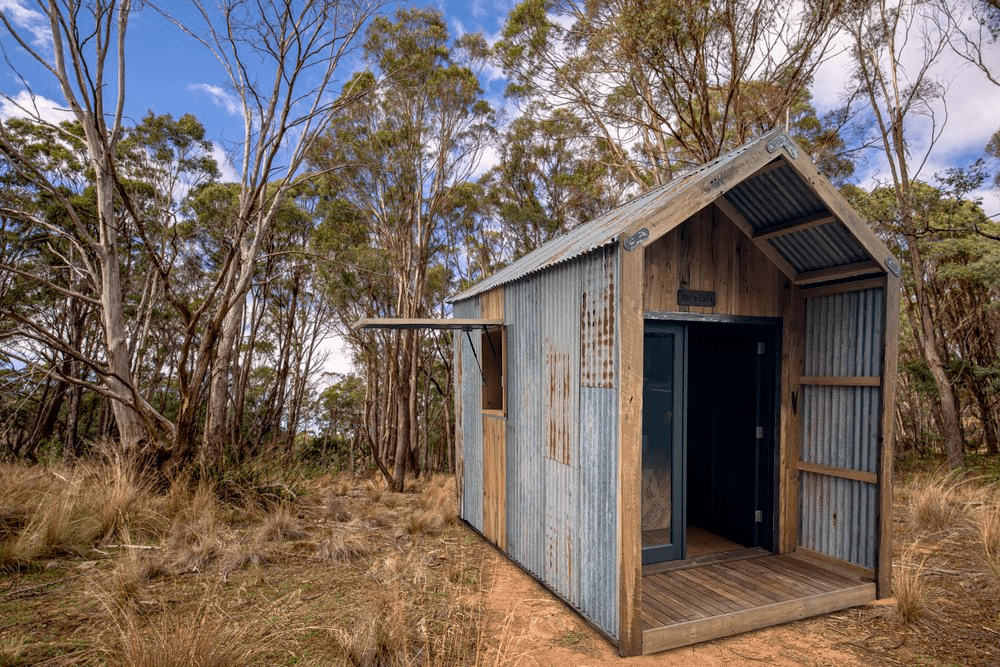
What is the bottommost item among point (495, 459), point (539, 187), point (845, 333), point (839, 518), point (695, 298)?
point (839, 518)

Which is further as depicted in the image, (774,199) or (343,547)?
(343,547)

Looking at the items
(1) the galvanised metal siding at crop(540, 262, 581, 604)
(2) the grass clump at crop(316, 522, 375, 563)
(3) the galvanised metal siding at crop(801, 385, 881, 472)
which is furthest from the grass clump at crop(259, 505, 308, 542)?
(3) the galvanised metal siding at crop(801, 385, 881, 472)

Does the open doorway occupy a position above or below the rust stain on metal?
below

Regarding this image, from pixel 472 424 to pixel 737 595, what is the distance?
3.40 metres

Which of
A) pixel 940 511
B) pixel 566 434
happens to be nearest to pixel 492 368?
pixel 566 434

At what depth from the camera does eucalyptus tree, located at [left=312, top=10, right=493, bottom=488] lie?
1209 centimetres

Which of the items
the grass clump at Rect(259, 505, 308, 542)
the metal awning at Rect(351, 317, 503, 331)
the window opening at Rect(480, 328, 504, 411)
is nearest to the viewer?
the metal awning at Rect(351, 317, 503, 331)

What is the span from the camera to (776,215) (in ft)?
14.9

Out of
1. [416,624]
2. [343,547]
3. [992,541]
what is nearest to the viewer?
[416,624]

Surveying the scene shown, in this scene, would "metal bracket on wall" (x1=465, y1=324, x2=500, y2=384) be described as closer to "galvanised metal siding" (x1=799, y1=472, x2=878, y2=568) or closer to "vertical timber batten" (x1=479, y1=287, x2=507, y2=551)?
"vertical timber batten" (x1=479, y1=287, x2=507, y2=551)

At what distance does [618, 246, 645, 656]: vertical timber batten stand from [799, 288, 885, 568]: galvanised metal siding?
2.30 metres

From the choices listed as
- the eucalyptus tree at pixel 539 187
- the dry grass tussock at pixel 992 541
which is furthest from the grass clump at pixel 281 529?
the eucalyptus tree at pixel 539 187

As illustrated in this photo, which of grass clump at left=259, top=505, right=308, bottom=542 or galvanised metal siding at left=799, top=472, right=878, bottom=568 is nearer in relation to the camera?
galvanised metal siding at left=799, top=472, right=878, bottom=568

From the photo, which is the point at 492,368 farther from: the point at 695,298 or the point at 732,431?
the point at 732,431
